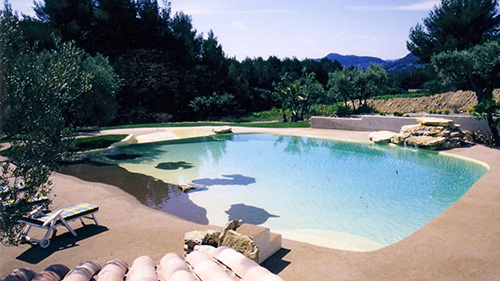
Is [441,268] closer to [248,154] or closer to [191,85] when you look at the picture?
[248,154]

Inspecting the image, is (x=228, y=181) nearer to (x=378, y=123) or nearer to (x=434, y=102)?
(x=378, y=123)

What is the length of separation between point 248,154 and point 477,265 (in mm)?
13432

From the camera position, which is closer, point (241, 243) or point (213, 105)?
point (241, 243)

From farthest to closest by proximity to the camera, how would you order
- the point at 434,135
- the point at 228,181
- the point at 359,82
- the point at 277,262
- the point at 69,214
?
1. the point at 359,82
2. the point at 434,135
3. the point at 228,181
4. the point at 69,214
5. the point at 277,262

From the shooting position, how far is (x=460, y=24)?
112 feet

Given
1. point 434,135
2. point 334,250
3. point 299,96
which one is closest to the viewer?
point 334,250

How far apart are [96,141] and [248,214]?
1506 centimetres

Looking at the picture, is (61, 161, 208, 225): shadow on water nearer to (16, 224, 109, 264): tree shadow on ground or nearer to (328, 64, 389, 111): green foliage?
(16, 224, 109, 264): tree shadow on ground

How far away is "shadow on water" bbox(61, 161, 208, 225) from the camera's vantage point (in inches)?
384

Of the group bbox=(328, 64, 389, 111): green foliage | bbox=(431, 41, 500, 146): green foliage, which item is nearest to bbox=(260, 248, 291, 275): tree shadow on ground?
bbox=(431, 41, 500, 146): green foliage

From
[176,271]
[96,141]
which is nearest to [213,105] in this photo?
[96,141]

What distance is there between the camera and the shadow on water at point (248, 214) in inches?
361

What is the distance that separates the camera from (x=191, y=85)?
36344 millimetres

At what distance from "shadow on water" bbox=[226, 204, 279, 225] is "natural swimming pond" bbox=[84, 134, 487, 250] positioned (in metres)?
0.03
